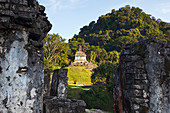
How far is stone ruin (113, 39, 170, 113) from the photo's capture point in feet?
11.6

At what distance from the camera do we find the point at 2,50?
2.52 m

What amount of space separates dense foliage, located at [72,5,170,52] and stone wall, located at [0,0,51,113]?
5531 centimetres

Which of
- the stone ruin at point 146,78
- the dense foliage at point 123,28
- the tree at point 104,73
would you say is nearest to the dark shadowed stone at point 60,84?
the stone ruin at point 146,78

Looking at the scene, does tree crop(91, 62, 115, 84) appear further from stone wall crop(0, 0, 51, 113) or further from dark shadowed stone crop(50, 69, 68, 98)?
stone wall crop(0, 0, 51, 113)

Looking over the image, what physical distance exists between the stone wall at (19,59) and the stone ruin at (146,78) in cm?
205

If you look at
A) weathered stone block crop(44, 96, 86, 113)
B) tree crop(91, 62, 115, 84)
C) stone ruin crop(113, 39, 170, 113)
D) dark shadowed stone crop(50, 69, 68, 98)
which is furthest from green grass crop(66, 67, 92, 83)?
stone ruin crop(113, 39, 170, 113)

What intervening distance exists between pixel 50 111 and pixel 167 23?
250 ft

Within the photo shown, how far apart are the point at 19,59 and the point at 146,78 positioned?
Answer: 281cm

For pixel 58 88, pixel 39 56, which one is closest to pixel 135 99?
pixel 39 56

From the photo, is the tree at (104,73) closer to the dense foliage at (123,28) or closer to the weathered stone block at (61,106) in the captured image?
the weathered stone block at (61,106)

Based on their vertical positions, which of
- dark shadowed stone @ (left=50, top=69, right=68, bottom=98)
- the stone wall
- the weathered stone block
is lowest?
the weathered stone block

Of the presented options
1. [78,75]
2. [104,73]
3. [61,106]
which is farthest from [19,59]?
[78,75]

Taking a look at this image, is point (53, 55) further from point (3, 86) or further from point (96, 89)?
point (3, 86)

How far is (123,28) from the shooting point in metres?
70.1
